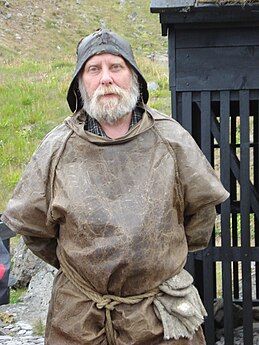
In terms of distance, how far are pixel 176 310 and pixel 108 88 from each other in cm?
110

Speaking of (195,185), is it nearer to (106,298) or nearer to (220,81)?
(106,298)

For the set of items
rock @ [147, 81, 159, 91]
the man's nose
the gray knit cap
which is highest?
the gray knit cap

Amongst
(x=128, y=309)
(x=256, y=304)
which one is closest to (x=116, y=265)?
(x=128, y=309)

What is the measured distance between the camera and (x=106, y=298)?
3686 millimetres

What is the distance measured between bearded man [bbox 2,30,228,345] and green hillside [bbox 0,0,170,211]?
7.10 m

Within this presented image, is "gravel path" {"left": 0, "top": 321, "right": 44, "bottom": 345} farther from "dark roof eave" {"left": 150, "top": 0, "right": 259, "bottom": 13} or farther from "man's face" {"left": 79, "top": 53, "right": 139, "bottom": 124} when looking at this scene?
"man's face" {"left": 79, "top": 53, "right": 139, "bottom": 124}

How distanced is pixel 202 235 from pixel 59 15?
26.3m

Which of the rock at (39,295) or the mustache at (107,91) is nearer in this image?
the mustache at (107,91)

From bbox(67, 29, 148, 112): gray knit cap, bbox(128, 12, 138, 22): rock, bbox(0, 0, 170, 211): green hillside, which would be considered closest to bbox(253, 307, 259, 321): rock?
bbox(67, 29, 148, 112): gray knit cap

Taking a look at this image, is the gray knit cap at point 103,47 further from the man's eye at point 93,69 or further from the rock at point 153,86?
the rock at point 153,86

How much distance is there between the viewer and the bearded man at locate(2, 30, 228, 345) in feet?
11.9

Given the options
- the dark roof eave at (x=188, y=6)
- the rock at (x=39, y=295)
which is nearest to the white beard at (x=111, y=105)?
the dark roof eave at (x=188, y=6)

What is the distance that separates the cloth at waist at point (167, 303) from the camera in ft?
12.0

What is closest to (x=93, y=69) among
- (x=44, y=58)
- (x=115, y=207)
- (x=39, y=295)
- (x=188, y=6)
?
(x=115, y=207)
